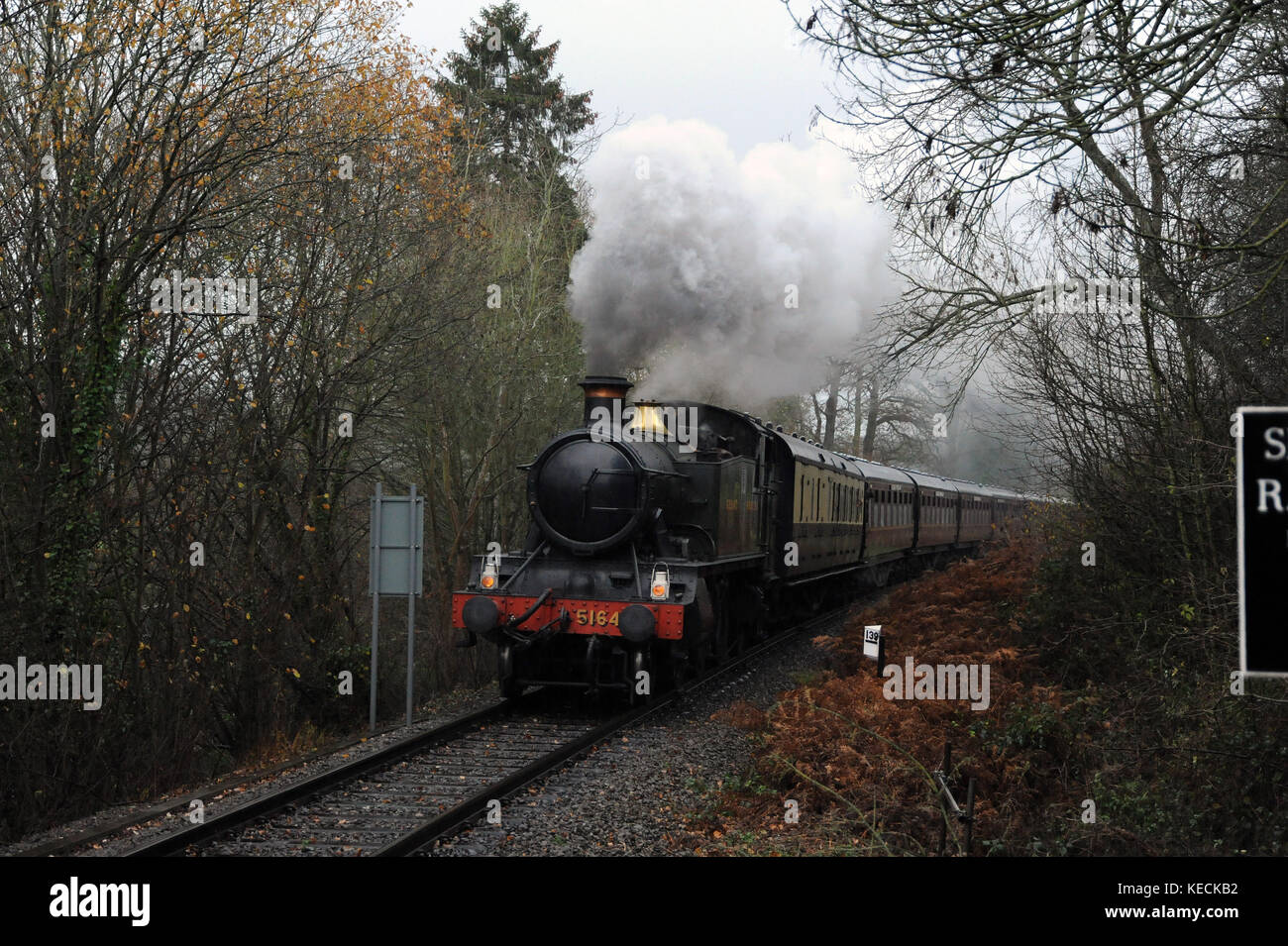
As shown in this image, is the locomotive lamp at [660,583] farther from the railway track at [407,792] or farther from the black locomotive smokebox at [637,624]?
the railway track at [407,792]

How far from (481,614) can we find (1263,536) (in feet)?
28.5

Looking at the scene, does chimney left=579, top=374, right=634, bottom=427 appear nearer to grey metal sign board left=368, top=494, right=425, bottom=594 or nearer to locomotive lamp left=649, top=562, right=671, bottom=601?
locomotive lamp left=649, top=562, right=671, bottom=601

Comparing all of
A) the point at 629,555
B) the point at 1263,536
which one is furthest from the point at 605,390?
the point at 1263,536

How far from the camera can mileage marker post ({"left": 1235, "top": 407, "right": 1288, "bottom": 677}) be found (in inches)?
107

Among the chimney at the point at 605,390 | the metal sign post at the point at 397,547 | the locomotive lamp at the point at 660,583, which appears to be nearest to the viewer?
the metal sign post at the point at 397,547

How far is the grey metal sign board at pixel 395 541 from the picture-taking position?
1061 cm

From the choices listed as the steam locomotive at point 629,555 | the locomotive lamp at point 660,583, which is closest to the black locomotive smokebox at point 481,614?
the steam locomotive at point 629,555

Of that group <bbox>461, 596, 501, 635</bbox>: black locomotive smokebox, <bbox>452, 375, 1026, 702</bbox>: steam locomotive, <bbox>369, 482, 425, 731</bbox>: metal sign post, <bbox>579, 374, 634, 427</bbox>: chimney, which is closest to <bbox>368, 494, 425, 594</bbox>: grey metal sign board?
<bbox>369, 482, 425, 731</bbox>: metal sign post

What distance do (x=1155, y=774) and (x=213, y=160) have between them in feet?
31.3

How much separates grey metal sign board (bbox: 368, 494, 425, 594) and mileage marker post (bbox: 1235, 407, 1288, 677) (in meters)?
8.59

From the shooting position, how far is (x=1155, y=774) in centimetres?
729

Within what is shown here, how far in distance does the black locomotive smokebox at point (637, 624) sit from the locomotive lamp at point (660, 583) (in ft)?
Answer: 0.80

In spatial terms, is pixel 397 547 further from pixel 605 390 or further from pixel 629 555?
pixel 605 390
